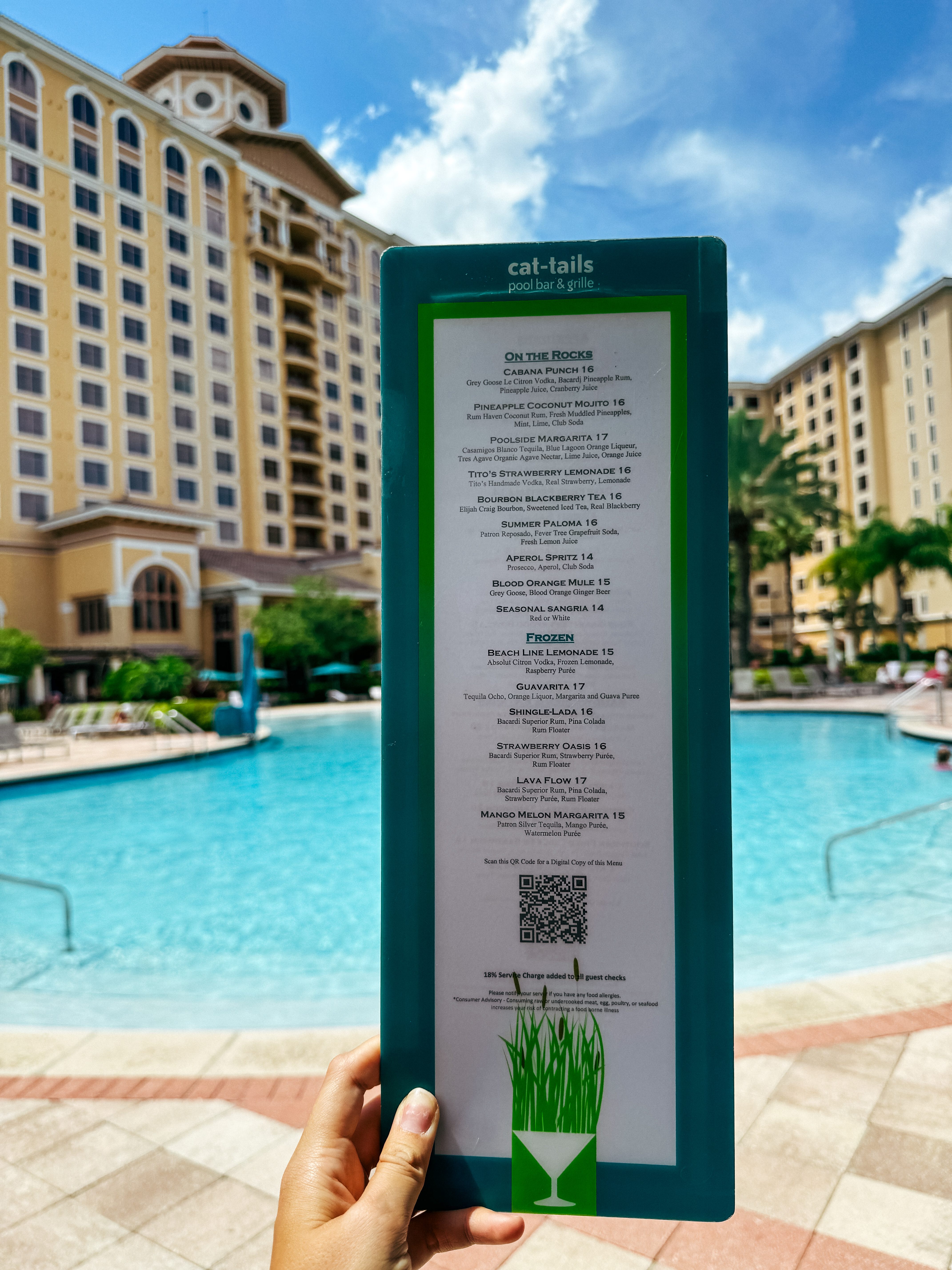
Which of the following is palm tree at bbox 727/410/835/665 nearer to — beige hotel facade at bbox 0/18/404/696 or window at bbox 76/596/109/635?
beige hotel facade at bbox 0/18/404/696

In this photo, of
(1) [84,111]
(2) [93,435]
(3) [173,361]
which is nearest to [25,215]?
(1) [84,111]

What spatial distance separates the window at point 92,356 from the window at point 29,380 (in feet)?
7.33

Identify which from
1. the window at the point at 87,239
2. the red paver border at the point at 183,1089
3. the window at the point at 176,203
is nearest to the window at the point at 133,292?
the window at the point at 87,239

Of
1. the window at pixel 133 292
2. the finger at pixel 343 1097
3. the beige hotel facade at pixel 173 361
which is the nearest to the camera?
the finger at pixel 343 1097

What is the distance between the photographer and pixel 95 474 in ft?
126

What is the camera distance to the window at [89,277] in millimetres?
38500

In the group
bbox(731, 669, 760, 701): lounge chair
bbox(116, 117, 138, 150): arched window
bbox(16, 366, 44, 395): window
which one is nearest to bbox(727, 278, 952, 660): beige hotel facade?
bbox(731, 669, 760, 701): lounge chair

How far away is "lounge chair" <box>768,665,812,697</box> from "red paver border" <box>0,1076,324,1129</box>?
2410 centimetres

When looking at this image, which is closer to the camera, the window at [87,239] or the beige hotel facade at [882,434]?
the window at [87,239]

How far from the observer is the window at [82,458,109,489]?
3794 cm

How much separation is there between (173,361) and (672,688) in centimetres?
4635

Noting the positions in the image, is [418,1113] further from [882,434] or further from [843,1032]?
[882,434]

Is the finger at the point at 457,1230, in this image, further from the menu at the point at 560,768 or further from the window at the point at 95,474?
the window at the point at 95,474

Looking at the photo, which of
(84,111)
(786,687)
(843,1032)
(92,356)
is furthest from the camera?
(84,111)
